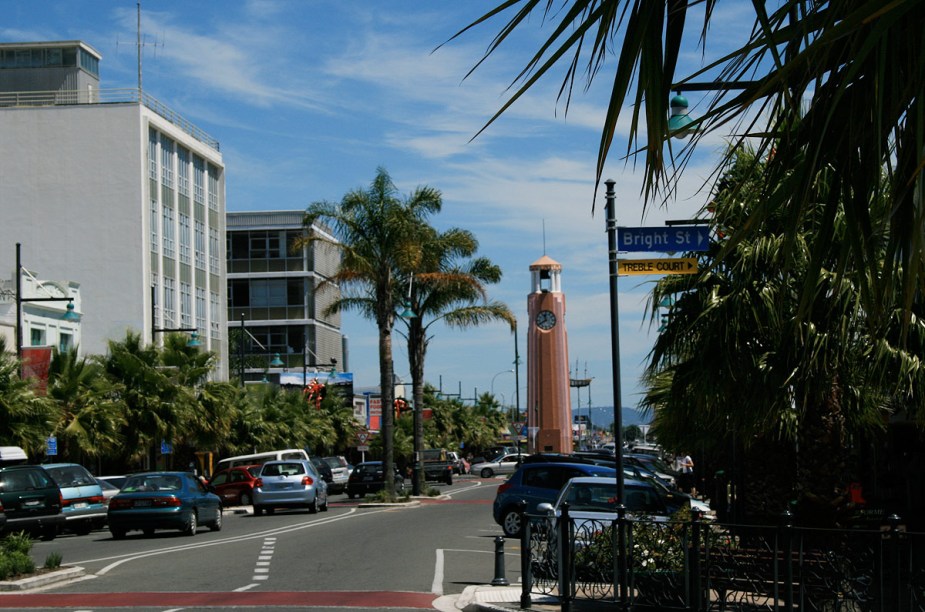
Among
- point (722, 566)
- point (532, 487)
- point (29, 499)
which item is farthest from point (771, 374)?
point (29, 499)

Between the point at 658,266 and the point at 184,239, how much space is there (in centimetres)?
5557

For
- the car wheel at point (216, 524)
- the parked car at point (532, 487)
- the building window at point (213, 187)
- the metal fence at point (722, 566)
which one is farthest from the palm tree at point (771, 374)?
the building window at point (213, 187)

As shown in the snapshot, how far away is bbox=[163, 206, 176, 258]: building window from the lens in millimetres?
64300

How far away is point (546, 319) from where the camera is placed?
87.7 m

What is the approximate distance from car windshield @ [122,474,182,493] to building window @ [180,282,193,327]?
124 feet

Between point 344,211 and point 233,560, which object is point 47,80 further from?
point 233,560

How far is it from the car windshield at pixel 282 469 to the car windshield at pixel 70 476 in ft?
21.4

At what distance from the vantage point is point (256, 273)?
9100 cm

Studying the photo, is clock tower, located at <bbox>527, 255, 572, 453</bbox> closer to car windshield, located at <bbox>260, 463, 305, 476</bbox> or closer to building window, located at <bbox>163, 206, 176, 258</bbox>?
building window, located at <bbox>163, 206, 176, 258</bbox>

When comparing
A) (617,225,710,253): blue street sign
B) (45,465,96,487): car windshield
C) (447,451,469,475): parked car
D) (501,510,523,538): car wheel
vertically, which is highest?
(617,225,710,253): blue street sign

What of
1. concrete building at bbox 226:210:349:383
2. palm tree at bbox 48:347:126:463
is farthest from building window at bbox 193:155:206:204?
palm tree at bbox 48:347:126:463

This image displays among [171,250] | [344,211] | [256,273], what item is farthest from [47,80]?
[344,211]

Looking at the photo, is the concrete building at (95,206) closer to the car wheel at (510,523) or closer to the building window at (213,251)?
the building window at (213,251)

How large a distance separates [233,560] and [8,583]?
15.4 ft
